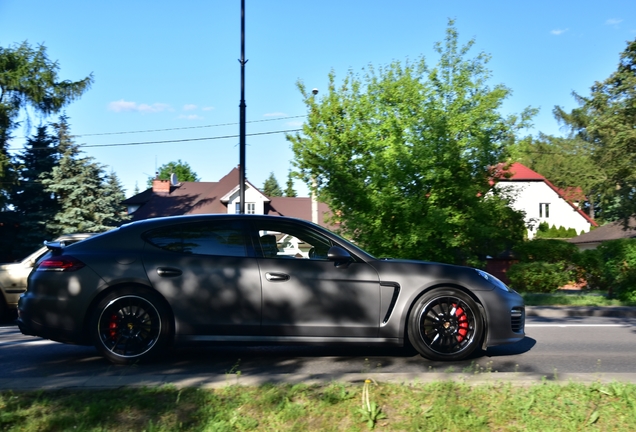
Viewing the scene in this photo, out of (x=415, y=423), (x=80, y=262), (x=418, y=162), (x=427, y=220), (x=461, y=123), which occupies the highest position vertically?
(x=461, y=123)

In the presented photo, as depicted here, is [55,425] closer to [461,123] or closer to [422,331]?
[422,331]

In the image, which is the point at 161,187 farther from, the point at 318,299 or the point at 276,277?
the point at 318,299

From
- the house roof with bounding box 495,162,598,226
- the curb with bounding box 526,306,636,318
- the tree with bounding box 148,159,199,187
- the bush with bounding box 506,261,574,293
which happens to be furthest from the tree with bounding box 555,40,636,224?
the tree with bounding box 148,159,199,187

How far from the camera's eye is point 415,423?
4031 mm

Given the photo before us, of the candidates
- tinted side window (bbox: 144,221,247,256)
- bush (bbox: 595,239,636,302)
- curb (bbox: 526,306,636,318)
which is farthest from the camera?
bush (bbox: 595,239,636,302)

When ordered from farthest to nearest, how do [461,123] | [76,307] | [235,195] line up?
[235,195]
[461,123]
[76,307]

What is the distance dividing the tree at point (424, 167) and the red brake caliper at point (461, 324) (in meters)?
8.11

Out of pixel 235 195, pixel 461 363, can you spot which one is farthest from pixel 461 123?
pixel 235 195

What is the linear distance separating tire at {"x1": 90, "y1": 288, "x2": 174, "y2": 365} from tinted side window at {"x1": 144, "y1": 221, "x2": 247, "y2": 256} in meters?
0.55

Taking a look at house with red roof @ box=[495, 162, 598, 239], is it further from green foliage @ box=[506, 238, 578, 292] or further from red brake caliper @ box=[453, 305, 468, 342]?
red brake caliper @ box=[453, 305, 468, 342]

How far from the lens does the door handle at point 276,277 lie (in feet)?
19.2

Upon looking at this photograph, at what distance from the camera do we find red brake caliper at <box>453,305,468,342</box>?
6.00 meters

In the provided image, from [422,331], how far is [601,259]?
12.1 m

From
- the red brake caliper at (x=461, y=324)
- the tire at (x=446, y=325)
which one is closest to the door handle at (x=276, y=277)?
the tire at (x=446, y=325)
